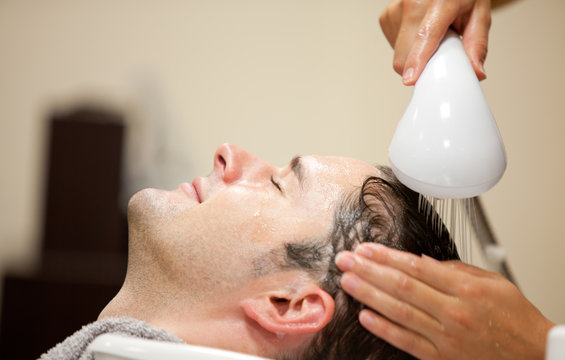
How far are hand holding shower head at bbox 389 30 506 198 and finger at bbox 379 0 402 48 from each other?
0.36 m

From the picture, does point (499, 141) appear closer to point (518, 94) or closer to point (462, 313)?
point (462, 313)

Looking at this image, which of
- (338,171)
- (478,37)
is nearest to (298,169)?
(338,171)

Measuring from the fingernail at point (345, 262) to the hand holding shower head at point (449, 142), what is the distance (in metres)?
0.16

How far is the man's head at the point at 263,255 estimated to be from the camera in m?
0.85

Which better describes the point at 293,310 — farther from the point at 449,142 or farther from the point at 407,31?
the point at 407,31

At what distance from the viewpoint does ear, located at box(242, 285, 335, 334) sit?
823mm

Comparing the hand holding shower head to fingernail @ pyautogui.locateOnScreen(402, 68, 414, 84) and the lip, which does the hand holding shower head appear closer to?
fingernail @ pyautogui.locateOnScreen(402, 68, 414, 84)

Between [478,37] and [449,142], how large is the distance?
1.13 ft

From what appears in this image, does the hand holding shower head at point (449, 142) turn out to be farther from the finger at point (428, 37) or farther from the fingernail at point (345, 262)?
the fingernail at point (345, 262)

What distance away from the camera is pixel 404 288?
0.75m

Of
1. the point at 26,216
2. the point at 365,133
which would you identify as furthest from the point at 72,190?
the point at 365,133

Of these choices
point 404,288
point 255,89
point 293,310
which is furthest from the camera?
point 255,89

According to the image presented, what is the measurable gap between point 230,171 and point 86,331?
1.30 ft

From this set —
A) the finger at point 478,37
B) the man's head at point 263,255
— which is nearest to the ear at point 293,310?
the man's head at point 263,255
